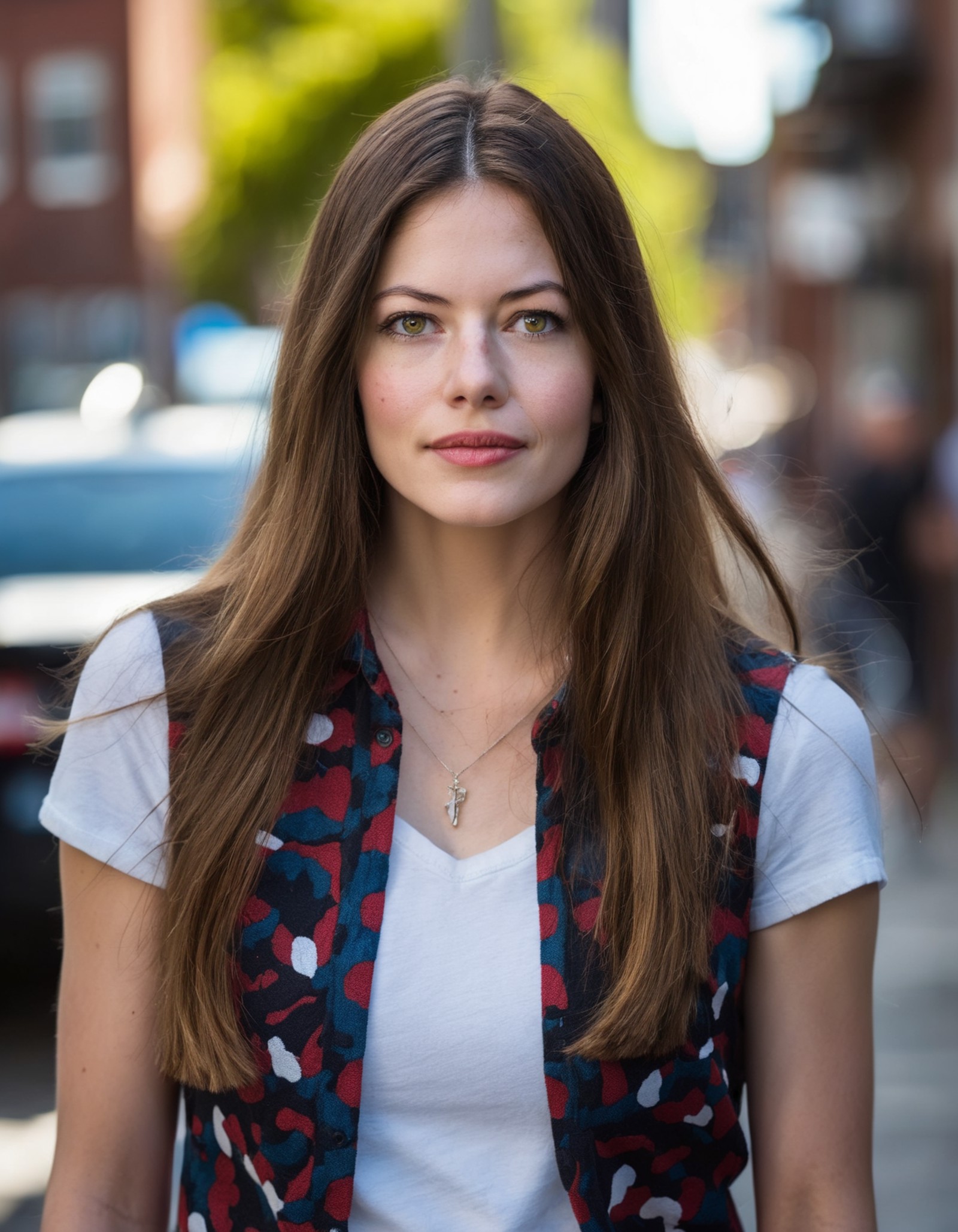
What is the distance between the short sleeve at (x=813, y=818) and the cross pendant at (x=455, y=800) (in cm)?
36

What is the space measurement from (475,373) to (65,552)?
418 centimetres

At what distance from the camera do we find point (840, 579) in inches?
354

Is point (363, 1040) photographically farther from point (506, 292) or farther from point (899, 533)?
point (899, 533)

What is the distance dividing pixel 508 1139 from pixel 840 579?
7336 millimetres

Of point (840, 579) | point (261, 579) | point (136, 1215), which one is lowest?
point (136, 1215)

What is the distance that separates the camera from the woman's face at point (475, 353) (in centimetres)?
202

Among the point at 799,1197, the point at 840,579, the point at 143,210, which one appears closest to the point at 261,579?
the point at 799,1197

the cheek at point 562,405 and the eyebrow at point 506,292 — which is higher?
the eyebrow at point 506,292

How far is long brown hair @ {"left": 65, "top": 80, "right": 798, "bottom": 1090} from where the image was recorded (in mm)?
1956

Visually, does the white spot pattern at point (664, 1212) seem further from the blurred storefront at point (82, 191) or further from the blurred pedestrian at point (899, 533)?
the blurred storefront at point (82, 191)

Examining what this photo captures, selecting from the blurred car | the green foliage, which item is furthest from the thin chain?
the green foliage

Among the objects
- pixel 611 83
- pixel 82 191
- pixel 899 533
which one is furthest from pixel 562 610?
pixel 611 83

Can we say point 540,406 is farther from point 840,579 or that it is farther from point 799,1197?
point 840,579

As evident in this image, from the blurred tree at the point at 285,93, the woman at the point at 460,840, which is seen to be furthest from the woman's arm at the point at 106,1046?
the blurred tree at the point at 285,93
